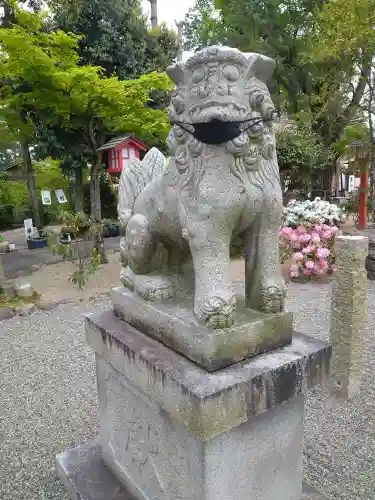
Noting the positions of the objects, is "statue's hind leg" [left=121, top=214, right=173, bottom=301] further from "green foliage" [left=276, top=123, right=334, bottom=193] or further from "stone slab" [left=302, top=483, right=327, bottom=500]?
"green foliage" [left=276, top=123, right=334, bottom=193]

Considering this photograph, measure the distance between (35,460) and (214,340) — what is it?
1.81 m

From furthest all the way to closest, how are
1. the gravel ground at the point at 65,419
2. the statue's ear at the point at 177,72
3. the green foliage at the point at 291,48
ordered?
the green foliage at the point at 291,48
the gravel ground at the point at 65,419
the statue's ear at the point at 177,72

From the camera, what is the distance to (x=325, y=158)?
1108 cm

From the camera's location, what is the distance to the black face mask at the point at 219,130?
1293mm

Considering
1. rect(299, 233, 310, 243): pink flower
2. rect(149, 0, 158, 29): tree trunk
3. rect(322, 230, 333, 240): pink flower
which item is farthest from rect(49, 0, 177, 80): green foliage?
rect(322, 230, 333, 240): pink flower

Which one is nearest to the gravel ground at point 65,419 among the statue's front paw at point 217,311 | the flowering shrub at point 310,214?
the statue's front paw at point 217,311

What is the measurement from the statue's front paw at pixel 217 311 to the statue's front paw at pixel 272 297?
0.58 feet

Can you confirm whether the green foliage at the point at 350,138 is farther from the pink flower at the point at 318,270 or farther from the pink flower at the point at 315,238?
the pink flower at the point at 318,270

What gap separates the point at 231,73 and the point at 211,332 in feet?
2.83

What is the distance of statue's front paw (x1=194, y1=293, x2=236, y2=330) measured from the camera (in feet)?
4.41

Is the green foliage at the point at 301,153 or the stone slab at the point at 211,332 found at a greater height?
the green foliage at the point at 301,153

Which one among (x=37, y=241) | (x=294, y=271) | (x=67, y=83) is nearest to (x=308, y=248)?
(x=294, y=271)

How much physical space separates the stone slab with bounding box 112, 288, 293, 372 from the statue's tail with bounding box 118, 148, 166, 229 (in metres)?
0.48

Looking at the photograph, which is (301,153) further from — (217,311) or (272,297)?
(217,311)
